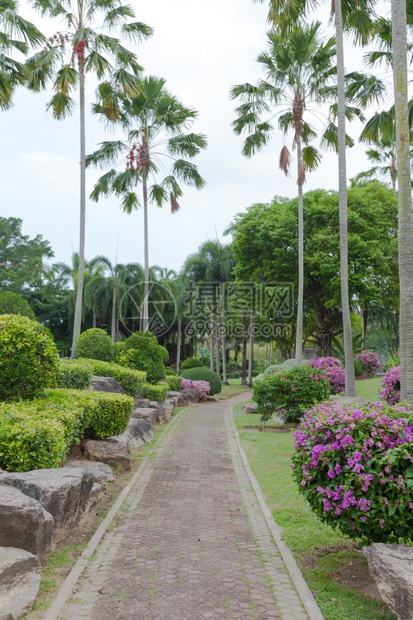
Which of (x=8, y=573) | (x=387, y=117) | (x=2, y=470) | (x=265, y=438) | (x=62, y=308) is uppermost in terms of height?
(x=387, y=117)

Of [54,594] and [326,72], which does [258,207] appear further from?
[54,594]

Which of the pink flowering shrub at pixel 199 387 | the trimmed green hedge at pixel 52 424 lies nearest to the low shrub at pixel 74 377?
the trimmed green hedge at pixel 52 424

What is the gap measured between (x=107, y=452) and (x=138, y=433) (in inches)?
121

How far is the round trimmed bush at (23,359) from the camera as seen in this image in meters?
7.12

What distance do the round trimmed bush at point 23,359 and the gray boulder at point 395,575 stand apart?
17.1 feet

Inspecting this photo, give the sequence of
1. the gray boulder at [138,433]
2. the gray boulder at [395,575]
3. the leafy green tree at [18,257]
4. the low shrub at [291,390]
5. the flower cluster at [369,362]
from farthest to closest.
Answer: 1. the leafy green tree at [18,257]
2. the flower cluster at [369,362]
3. the low shrub at [291,390]
4. the gray boulder at [138,433]
5. the gray boulder at [395,575]

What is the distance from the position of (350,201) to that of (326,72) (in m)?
8.72

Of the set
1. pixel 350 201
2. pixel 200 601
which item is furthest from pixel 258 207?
pixel 200 601

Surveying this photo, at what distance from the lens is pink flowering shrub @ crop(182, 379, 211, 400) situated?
2752 cm

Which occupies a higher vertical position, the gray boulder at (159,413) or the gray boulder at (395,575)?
the gray boulder at (395,575)

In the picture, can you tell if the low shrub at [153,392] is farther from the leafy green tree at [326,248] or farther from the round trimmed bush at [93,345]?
the leafy green tree at [326,248]

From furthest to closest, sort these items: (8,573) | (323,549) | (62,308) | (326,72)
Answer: (62,308) → (326,72) → (323,549) → (8,573)

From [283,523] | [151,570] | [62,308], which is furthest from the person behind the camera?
[62,308]

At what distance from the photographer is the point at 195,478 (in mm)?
8719
